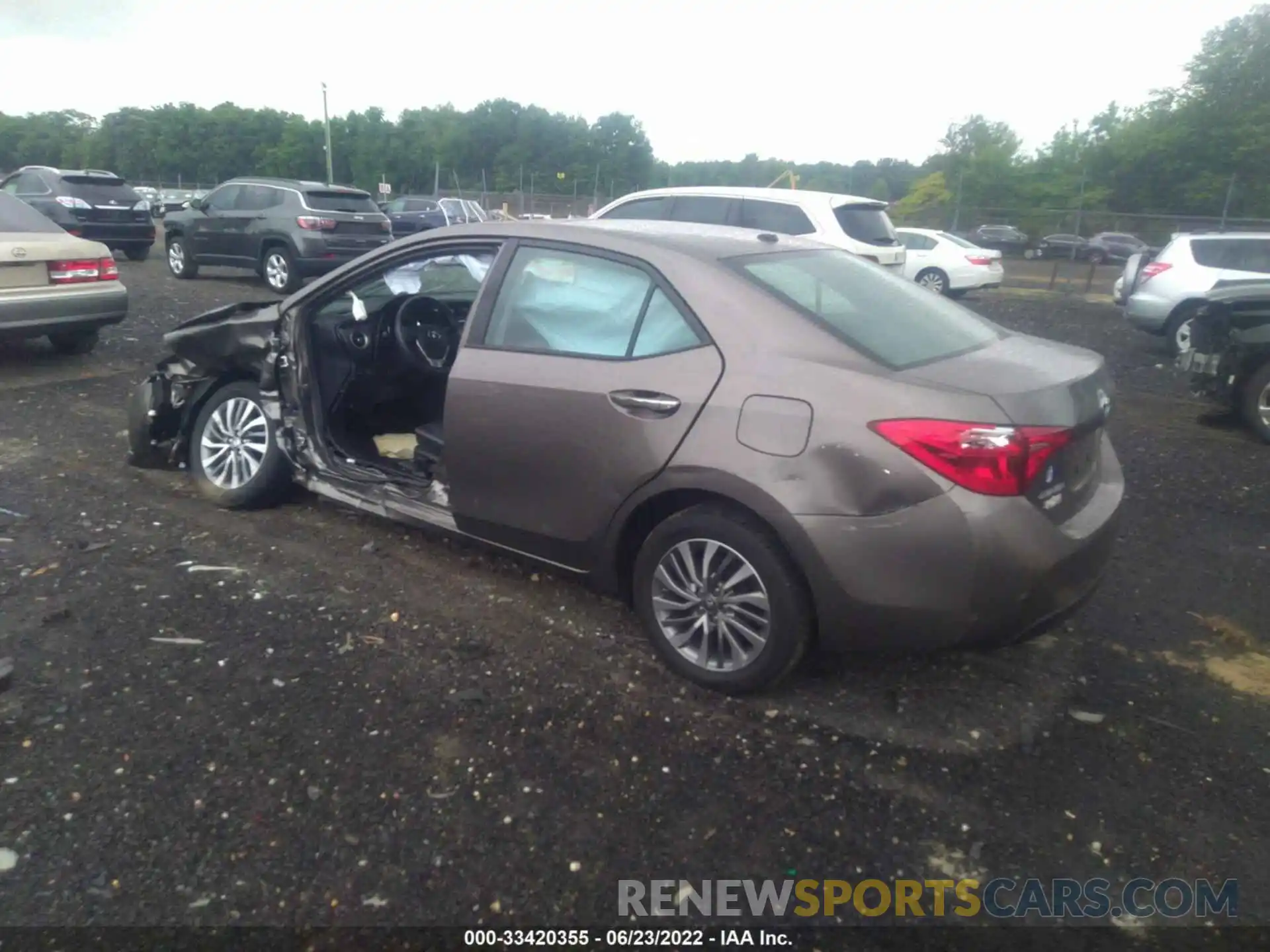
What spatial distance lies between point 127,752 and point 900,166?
5534cm

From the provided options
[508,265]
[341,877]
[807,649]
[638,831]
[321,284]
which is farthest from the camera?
[321,284]

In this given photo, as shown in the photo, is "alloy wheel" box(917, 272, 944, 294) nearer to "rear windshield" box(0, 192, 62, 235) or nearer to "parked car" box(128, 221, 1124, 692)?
"rear windshield" box(0, 192, 62, 235)

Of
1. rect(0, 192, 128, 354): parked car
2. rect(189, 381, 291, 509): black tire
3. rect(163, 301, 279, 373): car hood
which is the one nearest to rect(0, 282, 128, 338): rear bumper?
rect(0, 192, 128, 354): parked car

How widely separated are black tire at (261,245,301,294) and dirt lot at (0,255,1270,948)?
33.9 feet

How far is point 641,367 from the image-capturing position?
350 centimetres

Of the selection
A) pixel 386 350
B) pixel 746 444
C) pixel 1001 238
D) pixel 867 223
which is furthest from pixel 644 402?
pixel 1001 238

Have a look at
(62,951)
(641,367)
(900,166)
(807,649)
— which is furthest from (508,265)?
(900,166)

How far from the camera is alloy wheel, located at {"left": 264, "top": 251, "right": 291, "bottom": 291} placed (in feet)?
47.6

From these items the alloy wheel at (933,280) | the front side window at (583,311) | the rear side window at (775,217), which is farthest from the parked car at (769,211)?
the alloy wheel at (933,280)

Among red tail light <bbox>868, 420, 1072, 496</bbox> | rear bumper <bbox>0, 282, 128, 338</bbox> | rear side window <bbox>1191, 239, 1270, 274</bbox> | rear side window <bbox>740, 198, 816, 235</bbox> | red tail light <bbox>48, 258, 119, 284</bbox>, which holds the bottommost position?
rear bumper <bbox>0, 282, 128, 338</bbox>

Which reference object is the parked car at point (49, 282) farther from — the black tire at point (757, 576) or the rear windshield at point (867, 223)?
the rear windshield at point (867, 223)

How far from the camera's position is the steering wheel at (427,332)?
487 cm

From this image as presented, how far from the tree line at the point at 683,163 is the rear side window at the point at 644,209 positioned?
10.7 m

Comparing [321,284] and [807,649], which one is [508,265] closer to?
[321,284]
